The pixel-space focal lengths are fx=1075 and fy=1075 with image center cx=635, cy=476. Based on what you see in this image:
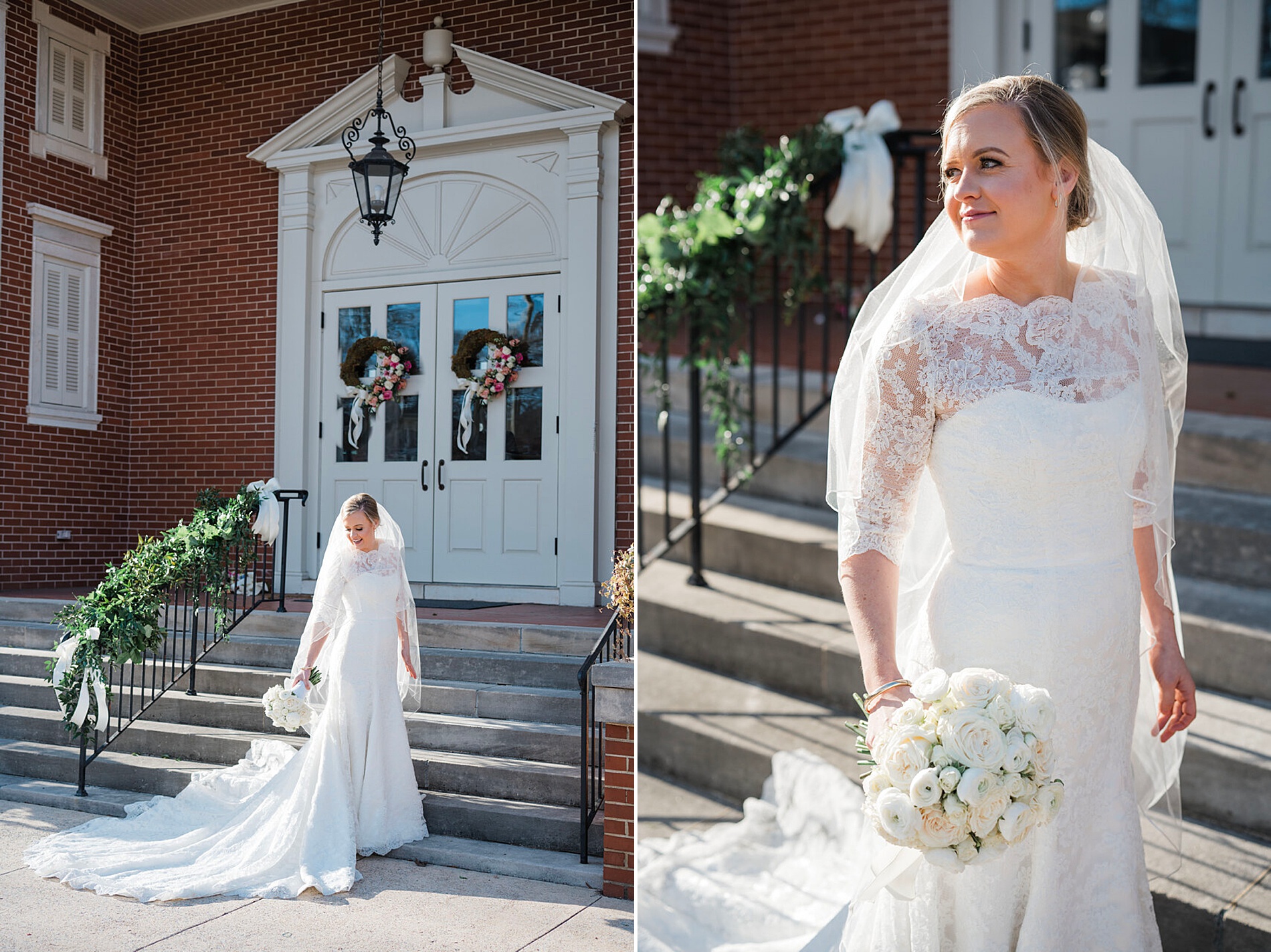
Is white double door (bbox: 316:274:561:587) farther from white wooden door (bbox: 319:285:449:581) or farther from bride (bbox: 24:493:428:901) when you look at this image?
bride (bbox: 24:493:428:901)

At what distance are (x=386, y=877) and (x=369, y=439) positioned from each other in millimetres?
1085

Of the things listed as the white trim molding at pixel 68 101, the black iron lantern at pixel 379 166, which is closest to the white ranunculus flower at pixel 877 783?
the black iron lantern at pixel 379 166

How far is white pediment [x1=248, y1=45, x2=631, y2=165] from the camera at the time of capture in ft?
8.35

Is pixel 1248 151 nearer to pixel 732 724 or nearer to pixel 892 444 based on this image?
pixel 732 724

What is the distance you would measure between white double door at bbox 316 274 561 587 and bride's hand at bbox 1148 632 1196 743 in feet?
4.33

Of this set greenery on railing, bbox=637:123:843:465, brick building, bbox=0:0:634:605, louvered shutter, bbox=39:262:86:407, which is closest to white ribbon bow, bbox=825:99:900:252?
greenery on railing, bbox=637:123:843:465

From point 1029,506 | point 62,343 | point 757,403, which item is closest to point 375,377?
point 62,343

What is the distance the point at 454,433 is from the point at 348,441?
0.26 meters

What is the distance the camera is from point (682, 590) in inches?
157

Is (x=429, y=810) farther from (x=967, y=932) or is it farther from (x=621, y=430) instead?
(x=967, y=932)

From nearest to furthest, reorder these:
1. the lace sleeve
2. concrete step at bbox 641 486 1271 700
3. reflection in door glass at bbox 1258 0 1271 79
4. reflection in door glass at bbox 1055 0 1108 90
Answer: the lace sleeve
concrete step at bbox 641 486 1271 700
reflection in door glass at bbox 1258 0 1271 79
reflection in door glass at bbox 1055 0 1108 90

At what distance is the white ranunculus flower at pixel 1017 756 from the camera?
1.49 m

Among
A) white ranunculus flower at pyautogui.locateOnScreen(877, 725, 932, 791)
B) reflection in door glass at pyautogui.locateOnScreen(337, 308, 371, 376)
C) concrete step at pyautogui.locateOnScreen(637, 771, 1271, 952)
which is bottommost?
concrete step at pyautogui.locateOnScreen(637, 771, 1271, 952)

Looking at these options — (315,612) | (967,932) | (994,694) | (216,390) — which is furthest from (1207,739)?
(216,390)
